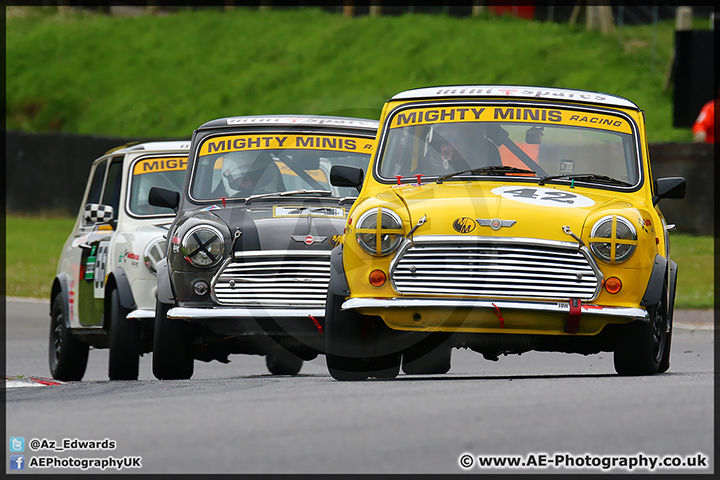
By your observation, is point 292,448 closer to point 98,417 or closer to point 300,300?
point 98,417

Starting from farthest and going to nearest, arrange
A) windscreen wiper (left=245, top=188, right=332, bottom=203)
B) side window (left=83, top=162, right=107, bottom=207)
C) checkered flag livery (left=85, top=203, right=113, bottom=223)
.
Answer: side window (left=83, top=162, right=107, bottom=207)
checkered flag livery (left=85, top=203, right=113, bottom=223)
windscreen wiper (left=245, top=188, right=332, bottom=203)

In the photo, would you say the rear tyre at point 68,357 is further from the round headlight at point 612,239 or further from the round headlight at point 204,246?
the round headlight at point 612,239

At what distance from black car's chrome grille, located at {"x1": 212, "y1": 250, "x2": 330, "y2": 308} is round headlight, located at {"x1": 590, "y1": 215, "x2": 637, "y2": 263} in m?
2.17

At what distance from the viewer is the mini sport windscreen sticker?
7336 millimetres

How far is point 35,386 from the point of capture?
27.1 feet

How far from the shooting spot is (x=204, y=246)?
28.2ft

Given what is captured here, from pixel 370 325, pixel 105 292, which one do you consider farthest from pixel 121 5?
pixel 370 325

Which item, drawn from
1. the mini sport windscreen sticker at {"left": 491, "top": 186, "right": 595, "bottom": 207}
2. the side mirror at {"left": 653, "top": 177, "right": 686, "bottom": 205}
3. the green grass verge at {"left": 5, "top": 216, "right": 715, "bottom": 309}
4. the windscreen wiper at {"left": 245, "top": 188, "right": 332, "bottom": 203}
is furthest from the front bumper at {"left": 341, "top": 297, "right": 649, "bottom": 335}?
the green grass verge at {"left": 5, "top": 216, "right": 715, "bottom": 309}

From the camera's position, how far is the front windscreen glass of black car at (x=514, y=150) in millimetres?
8070

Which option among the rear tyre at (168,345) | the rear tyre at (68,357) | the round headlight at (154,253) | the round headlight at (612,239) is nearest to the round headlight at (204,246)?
the rear tyre at (168,345)

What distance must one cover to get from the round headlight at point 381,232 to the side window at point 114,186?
400 cm

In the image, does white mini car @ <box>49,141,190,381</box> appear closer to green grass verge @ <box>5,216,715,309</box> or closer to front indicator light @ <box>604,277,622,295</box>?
front indicator light @ <box>604,277,622,295</box>

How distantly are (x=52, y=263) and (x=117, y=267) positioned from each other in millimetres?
12438

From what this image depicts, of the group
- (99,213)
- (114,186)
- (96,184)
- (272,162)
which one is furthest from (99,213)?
(272,162)
